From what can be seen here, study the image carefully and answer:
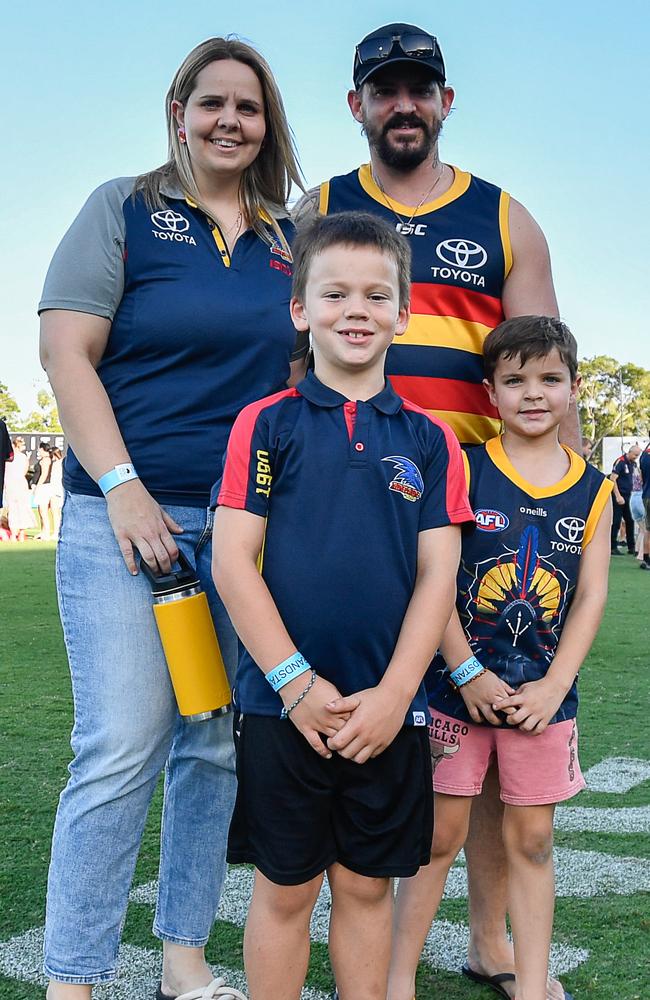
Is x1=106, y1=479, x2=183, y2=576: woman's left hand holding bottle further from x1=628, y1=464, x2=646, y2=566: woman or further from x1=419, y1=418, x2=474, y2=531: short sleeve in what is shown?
x1=628, y1=464, x2=646, y2=566: woman

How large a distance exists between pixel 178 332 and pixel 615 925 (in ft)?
6.77

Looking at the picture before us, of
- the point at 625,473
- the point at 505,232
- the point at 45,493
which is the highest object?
the point at 625,473

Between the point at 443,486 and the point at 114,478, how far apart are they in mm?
740

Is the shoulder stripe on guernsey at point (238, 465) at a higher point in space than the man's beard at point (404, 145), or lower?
lower

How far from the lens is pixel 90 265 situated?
2336 mm

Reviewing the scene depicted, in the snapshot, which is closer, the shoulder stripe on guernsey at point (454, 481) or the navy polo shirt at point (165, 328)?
the shoulder stripe on guernsey at point (454, 481)

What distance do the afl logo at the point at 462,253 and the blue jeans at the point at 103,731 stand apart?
927 millimetres

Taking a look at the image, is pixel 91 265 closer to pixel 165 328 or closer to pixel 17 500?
pixel 165 328

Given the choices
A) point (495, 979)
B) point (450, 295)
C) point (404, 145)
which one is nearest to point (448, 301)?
point (450, 295)

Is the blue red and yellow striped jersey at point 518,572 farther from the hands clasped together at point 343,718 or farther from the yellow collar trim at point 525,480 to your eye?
the hands clasped together at point 343,718

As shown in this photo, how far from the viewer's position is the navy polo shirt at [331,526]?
2090mm

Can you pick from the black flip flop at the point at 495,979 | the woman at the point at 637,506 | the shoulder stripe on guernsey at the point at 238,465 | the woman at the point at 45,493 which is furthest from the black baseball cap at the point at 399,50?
the woman at the point at 45,493

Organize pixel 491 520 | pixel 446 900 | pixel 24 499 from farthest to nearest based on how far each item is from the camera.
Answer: pixel 24 499 → pixel 446 900 → pixel 491 520

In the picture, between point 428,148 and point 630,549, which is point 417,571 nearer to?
point 428,148
